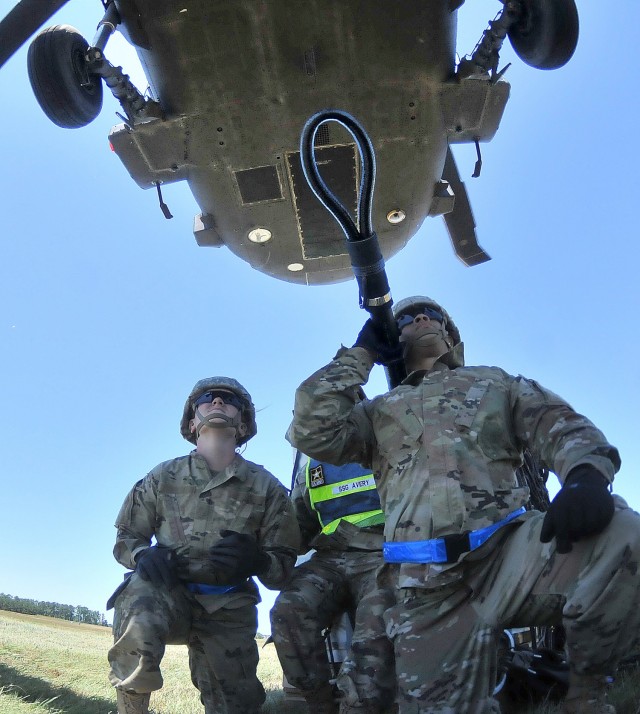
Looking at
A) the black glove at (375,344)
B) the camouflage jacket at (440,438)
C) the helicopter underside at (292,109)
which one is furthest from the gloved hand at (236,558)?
the helicopter underside at (292,109)

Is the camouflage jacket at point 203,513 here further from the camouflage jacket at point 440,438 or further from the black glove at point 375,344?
the black glove at point 375,344

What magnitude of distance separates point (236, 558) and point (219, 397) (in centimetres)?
115

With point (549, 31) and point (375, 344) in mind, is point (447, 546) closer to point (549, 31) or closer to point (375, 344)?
point (375, 344)

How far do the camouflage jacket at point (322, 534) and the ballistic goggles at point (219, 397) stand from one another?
0.59 m

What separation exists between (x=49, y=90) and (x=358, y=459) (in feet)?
10.7

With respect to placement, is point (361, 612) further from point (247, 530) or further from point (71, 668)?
point (71, 668)

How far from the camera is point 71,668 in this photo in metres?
6.06

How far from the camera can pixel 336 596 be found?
388 cm

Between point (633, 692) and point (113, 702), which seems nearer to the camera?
point (633, 692)

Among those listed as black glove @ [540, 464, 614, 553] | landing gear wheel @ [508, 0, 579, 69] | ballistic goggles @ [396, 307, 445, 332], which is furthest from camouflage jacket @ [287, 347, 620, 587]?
landing gear wheel @ [508, 0, 579, 69]

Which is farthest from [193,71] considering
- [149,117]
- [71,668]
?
[71,668]

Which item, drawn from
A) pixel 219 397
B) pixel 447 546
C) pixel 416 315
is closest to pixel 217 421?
pixel 219 397

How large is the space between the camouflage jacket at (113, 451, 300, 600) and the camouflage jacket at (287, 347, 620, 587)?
2.74ft

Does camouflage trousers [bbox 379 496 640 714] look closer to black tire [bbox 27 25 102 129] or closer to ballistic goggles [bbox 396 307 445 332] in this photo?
ballistic goggles [bbox 396 307 445 332]
